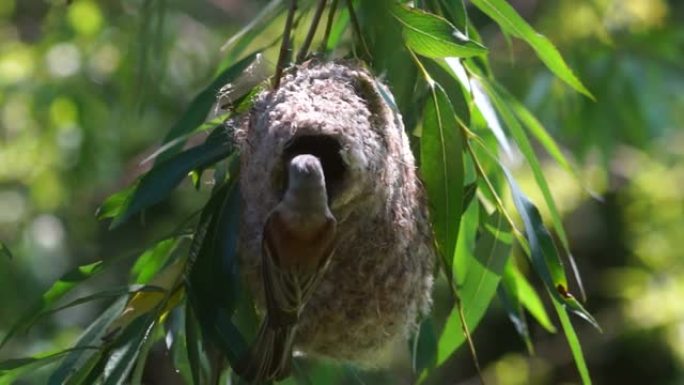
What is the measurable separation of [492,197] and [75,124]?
217cm

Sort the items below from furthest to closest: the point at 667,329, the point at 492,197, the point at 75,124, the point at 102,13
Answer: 1. the point at 667,329
2. the point at 102,13
3. the point at 75,124
4. the point at 492,197

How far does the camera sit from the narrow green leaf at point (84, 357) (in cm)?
220

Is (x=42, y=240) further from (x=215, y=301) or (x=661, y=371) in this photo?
(x=661, y=371)

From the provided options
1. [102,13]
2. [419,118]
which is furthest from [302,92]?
[102,13]

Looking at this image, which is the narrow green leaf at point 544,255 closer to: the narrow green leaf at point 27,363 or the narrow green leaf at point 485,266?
the narrow green leaf at point 485,266

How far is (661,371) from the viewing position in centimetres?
618

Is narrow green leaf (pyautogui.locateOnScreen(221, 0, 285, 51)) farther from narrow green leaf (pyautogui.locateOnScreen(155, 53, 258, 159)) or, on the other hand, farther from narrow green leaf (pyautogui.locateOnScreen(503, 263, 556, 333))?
narrow green leaf (pyautogui.locateOnScreen(503, 263, 556, 333))

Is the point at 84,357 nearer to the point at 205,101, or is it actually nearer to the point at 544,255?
the point at 205,101

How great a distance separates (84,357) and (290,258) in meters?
0.48

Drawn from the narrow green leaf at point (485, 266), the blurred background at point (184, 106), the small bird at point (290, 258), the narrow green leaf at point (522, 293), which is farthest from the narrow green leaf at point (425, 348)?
the blurred background at point (184, 106)

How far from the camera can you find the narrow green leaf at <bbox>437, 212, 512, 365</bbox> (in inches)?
95.5

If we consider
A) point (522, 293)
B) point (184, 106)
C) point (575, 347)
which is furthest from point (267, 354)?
point (184, 106)

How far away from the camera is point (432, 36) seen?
207 centimetres

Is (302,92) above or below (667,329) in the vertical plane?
above
